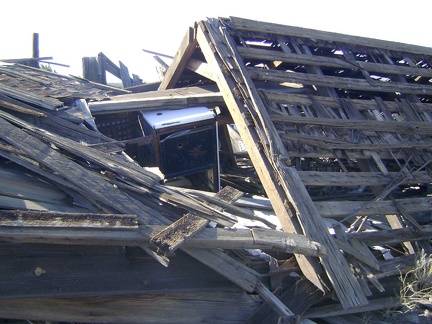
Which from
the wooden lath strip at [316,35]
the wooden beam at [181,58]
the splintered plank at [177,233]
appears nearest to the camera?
the splintered plank at [177,233]

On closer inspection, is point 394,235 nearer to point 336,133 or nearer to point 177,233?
point 336,133

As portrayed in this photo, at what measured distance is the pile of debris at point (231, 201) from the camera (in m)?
3.21

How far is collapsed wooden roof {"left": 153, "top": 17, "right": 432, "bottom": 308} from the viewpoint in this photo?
166 inches

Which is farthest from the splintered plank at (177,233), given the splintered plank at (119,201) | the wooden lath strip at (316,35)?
the wooden lath strip at (316,35)

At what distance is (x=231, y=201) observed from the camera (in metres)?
4.06

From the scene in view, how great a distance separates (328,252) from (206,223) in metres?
1.21

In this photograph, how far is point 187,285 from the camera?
3510mm

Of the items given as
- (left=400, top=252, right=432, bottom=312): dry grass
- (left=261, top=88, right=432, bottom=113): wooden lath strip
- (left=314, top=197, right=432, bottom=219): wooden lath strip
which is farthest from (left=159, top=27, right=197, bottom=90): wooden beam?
(left=400, top=252, right=432, bottom=312): dry grass

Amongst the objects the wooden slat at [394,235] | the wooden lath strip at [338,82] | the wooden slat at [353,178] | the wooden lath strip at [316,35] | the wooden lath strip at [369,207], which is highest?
the wooden lath strip at [316,35]

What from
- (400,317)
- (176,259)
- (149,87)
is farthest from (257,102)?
(149,87)

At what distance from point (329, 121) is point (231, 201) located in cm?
193

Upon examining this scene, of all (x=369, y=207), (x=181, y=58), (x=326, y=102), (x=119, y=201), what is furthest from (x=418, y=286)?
(x=181, y=58)

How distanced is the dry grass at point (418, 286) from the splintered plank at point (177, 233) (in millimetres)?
2043

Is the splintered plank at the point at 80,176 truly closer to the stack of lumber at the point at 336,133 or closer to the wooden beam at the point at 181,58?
the stack of lumber at the point at 336,133
